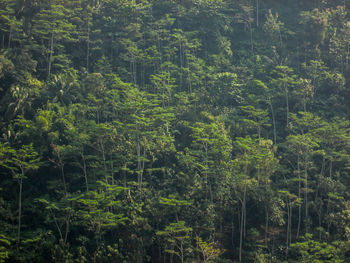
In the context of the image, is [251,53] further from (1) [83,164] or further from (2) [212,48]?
(1) [83,164]

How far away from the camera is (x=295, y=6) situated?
1671 inches

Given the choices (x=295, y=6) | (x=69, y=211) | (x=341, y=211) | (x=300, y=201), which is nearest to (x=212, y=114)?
(x=300, y=201)

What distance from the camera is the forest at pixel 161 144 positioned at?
874 inches

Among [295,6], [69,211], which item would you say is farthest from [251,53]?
[69,211]

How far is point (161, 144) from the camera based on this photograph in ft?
84.1

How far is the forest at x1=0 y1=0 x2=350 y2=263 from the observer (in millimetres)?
22188

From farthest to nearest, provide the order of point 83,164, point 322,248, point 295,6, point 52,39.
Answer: point 295,6 → point 52,39 → point 83,164 → point 322,248

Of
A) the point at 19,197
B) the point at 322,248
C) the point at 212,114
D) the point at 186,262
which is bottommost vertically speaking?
the point at 186,262

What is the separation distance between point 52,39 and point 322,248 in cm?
2497

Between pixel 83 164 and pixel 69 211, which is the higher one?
pixel 83 164

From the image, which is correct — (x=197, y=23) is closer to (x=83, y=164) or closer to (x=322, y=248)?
(x=83, y=164)

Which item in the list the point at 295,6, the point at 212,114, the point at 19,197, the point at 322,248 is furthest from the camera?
the point at 295,6

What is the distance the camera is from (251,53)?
3706 cm

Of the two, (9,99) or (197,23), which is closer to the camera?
(9,99)
